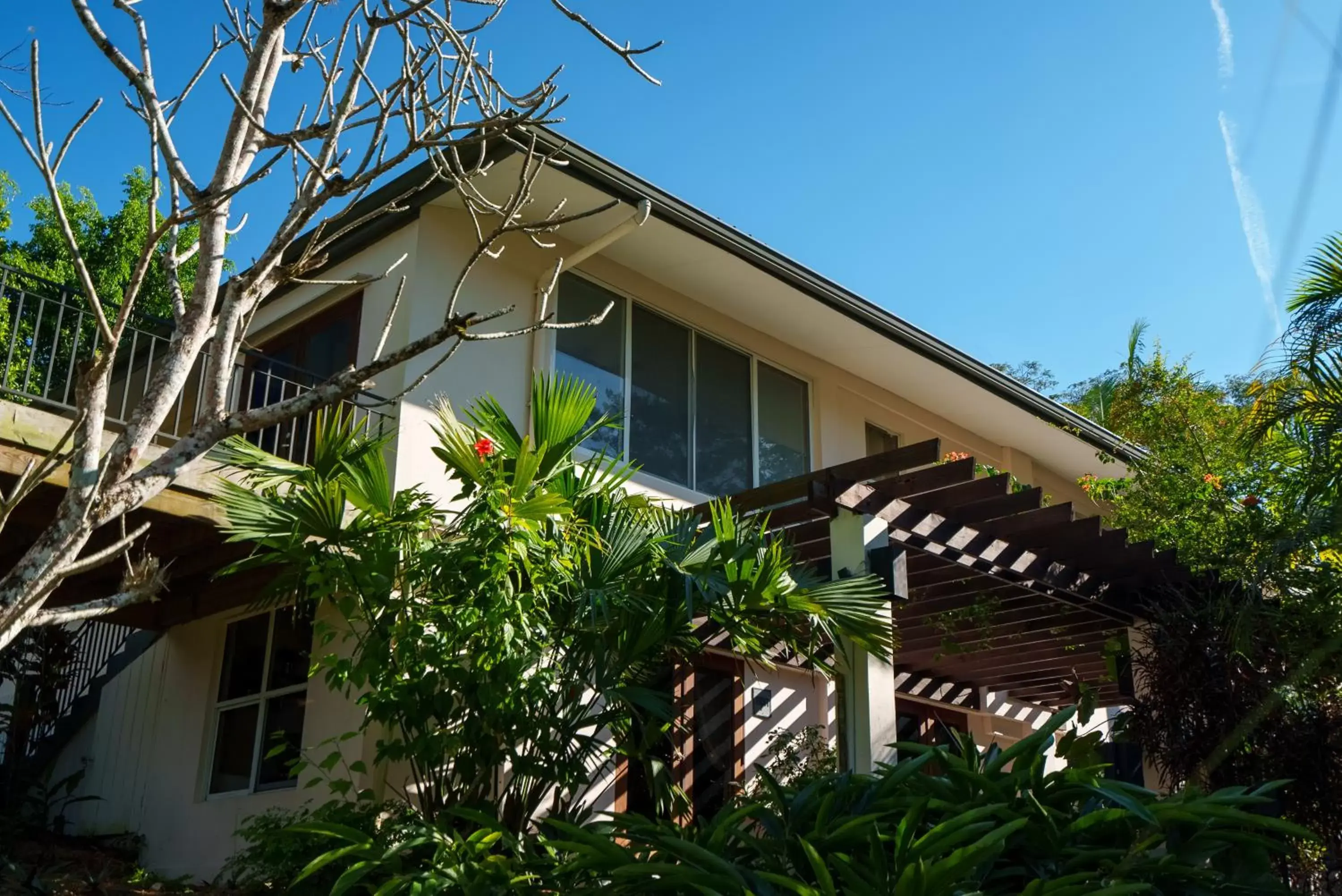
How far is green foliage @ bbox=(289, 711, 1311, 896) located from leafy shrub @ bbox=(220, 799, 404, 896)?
106 centimetres

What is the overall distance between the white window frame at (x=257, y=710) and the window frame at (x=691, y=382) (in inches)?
108

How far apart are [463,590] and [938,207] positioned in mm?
5628

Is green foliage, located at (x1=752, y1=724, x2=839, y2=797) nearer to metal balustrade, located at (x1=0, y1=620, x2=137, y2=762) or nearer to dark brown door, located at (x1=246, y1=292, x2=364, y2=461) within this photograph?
dark brown door, located at (x1=246, y1=292, x2=364, y2=461)

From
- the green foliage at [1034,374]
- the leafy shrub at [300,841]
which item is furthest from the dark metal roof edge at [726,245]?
the green foliage at [1034,374]

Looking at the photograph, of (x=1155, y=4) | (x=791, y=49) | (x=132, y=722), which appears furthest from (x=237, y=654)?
(x=1155, y=4)

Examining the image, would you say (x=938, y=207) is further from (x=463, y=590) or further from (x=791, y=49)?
(x=463, y=590)

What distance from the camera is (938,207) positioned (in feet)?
34.0

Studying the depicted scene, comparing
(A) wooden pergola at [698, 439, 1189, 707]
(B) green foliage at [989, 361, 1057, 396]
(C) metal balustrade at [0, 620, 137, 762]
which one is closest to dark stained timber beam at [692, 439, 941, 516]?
(A) wooden pergola at [698, 439, 1189, 707]

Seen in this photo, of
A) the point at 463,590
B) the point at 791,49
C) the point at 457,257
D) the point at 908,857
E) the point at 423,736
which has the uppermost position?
the point at 791,49

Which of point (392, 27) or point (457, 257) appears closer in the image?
point (392, 27)

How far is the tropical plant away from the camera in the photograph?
657cm

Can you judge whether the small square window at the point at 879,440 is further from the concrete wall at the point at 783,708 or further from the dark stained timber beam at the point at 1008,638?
the concrete wall at the point at 783,708

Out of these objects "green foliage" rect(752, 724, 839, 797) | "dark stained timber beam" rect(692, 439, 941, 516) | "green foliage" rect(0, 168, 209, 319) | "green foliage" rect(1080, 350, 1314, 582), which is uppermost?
"green foliage" rect(0, 168, 209, 319)

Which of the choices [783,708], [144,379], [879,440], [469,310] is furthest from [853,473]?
[144,379]
